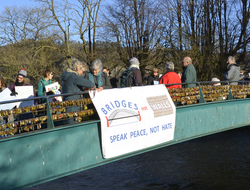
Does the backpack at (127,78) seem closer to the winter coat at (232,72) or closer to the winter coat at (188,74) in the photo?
the winter coat at (188,74)

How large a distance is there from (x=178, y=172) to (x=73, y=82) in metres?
8.32

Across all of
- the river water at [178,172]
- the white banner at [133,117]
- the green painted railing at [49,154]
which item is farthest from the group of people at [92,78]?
the river water at [178,172]

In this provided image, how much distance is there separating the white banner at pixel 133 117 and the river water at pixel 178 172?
17.4 ft

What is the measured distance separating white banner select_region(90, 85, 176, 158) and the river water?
17.4 ft

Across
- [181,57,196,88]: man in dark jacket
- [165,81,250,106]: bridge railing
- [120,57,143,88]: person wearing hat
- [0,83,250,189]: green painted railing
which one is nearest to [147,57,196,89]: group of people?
[181,57,196,88]: man in dark jacket

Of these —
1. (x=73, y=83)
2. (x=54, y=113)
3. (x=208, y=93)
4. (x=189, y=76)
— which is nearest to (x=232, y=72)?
(x=208, y=93)

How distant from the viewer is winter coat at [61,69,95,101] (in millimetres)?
5527

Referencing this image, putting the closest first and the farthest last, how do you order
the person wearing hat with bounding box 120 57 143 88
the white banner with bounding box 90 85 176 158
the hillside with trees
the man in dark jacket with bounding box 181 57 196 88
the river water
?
the white banner with bounding box 90 85 176 158 < the person wearing hat with bounding box 120 57 143 88 < the man in dark jacket with bounding box 181 57 196 88 < the river water < the hillside with trees

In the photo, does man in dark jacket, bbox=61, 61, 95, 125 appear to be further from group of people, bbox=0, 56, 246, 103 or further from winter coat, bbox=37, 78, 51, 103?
winter coat, bbox=37, 78, 51, 103

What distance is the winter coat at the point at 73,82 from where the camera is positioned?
5527mm

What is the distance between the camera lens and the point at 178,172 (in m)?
12.5

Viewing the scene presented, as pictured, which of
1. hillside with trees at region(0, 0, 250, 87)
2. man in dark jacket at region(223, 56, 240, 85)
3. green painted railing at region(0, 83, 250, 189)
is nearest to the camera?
green painted railing at region(0, 83, 250, 189)

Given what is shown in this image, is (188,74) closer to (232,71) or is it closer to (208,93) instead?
(208,93)

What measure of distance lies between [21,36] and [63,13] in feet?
14.8
